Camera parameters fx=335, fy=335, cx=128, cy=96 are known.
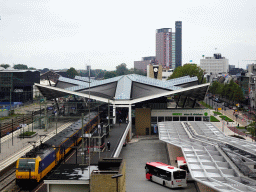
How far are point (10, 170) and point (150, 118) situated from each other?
979 inches

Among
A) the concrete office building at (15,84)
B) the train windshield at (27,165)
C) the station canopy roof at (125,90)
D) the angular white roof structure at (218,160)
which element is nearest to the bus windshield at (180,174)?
the angular white roof structure at (218,160)

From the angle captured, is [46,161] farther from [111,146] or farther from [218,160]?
[218,160]

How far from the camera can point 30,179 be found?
22594 millimetres

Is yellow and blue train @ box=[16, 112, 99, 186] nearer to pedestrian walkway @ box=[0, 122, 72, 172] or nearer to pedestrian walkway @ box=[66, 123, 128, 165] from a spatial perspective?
pedestrian walkway @ box=[66, 123, 128, 165]

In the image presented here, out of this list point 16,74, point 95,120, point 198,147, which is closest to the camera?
point 198,147

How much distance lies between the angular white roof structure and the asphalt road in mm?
2418

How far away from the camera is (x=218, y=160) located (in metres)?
23.1

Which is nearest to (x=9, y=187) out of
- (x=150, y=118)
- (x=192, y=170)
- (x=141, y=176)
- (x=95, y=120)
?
(x=141, y=176)

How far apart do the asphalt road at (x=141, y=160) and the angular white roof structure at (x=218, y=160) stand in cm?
242

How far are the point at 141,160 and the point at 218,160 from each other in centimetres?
1157

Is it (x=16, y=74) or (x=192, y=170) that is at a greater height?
(x=16, y=74)

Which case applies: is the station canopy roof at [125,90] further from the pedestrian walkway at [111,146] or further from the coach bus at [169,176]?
the coach bus at [169,176]

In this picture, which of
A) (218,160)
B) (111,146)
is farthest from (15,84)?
(218,160)

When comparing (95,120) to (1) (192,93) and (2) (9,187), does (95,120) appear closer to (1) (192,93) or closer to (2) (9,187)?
(1) (192,93)
